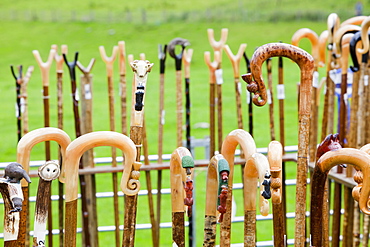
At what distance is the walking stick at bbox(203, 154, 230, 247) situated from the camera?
1149 millimetres

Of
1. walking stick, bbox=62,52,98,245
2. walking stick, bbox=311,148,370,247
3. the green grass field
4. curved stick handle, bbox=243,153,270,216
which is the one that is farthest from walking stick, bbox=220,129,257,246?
the green grass field

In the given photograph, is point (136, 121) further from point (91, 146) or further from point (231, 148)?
point (231, 148)

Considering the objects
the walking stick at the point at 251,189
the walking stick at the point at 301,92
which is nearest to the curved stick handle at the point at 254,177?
the walking stick at the point at 251,189

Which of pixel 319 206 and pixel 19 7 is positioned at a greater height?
pixel 19 7

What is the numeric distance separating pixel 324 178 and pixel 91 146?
52 cm

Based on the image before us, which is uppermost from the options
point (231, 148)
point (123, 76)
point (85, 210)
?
point (123, 76)

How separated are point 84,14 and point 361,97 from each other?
1345cm

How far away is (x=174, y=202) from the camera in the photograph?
1334mm

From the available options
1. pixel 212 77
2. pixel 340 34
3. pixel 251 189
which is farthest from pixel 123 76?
pixel 251 189

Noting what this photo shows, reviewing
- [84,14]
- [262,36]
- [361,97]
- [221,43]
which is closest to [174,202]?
[361,97]

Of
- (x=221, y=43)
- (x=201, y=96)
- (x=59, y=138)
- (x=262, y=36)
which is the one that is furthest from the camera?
(x=262, y=36)

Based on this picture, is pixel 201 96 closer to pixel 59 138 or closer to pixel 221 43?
pixel 221 43

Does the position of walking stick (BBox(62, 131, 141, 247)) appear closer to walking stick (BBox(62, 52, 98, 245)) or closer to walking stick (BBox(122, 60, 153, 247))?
walking stick (BBox(122, 60, 153, 247))

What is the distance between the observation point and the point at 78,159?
1246 millimetres
